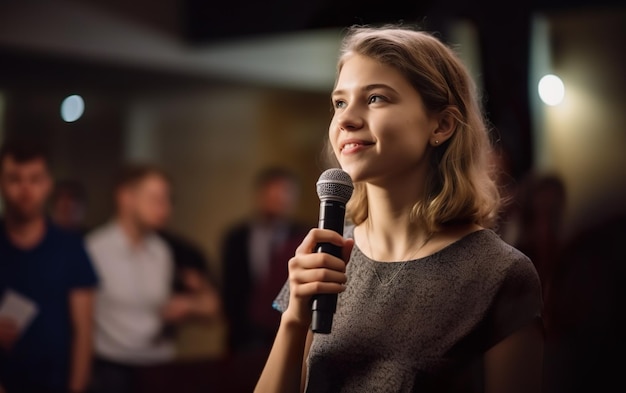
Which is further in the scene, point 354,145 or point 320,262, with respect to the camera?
point 354,145

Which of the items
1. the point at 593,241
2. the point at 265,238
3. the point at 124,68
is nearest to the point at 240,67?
the point at 124,68

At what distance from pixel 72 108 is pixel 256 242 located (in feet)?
3.73

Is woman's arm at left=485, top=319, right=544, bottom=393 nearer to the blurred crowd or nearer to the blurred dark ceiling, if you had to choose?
the blurred crowd

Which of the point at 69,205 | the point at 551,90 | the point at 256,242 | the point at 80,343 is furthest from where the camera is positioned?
the point at 256,242

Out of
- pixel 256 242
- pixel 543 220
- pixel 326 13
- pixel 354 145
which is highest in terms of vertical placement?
pixel 326 13

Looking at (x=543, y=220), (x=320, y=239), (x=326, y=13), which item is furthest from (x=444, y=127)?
(x=326, y=13)

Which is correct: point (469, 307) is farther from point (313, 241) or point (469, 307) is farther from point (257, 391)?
point (257, 391)

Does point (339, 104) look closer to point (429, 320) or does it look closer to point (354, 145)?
point (354, 145)

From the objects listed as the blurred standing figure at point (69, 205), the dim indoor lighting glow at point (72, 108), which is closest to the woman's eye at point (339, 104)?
the blurred standing figure at point (69, 205)

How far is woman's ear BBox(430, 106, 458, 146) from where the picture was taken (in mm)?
1243

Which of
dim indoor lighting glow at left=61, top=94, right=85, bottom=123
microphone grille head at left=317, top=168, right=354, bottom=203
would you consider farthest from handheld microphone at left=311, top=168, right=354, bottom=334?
dim indoor lighting glow at left=61, top=94, right=85, bottom=123

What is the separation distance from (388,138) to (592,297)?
0.98 meters

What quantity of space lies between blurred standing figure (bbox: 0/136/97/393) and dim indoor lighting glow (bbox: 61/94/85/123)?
1.72 ft

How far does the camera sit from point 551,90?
7.79 ft
